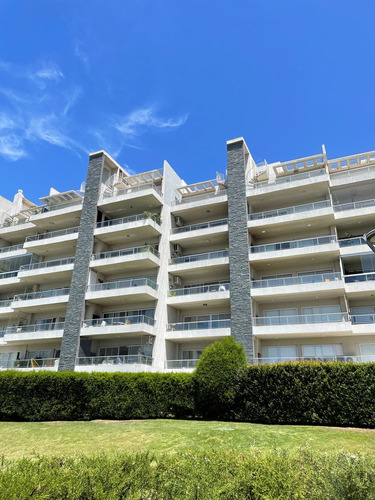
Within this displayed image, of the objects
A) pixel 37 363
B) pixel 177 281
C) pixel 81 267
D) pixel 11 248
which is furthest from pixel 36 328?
pixel 177 281

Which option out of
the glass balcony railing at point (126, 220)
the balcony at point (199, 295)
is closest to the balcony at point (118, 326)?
the balcony at point (199, 295)

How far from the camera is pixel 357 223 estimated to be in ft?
86.8

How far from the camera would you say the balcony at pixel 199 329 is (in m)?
26.0

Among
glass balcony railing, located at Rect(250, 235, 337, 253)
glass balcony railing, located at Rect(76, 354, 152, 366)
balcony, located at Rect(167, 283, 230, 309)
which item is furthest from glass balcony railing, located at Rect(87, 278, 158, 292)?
glass balcony railing, located at Rect(250, 235, 337, 253)

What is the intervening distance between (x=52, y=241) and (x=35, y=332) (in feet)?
27.9

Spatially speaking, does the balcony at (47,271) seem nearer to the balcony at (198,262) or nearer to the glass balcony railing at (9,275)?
the glass balcony railing at (9,275)

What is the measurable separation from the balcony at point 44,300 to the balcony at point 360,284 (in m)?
22.1

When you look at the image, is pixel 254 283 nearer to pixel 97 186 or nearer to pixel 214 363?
pixel 214 363

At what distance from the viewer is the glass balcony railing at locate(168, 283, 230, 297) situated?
2730cm

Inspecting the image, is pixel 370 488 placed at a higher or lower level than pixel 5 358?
lower

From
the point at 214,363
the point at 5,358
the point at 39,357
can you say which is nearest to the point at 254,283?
the point at 214,363

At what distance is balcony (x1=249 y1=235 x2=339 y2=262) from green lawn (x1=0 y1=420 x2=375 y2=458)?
45.4 ft

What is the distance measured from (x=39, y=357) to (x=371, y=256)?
28276mm

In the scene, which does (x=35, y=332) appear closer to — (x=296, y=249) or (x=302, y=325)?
(x=302, y=325)
